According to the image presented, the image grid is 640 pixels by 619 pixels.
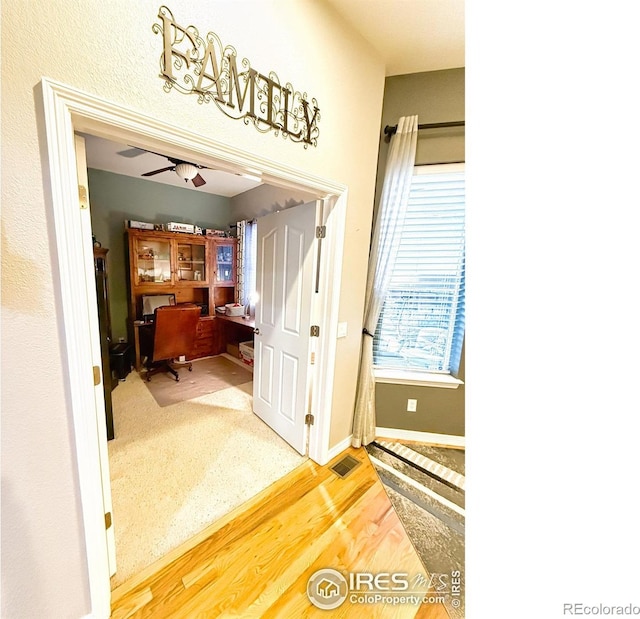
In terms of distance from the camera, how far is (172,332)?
3309mm

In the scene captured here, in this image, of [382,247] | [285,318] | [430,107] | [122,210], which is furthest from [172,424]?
[430,107]

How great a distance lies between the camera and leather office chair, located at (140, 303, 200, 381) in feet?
10.5

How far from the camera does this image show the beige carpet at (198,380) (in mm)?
3086

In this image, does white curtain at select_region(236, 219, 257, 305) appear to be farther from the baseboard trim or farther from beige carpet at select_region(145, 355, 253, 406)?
the baseboard trim

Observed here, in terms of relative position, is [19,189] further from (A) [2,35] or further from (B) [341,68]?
(B) [341,68]

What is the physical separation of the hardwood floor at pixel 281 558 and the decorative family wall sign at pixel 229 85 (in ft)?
7.30

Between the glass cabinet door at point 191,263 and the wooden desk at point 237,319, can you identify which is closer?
the wooden desk at point 237,319

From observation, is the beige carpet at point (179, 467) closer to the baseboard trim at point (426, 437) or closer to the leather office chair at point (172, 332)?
the leather office chair at point (172, 332)

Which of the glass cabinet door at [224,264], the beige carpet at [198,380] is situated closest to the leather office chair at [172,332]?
the beige carpet at [198,380]

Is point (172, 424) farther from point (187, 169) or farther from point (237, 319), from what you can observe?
point (187, 169)

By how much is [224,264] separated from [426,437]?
3908mm
